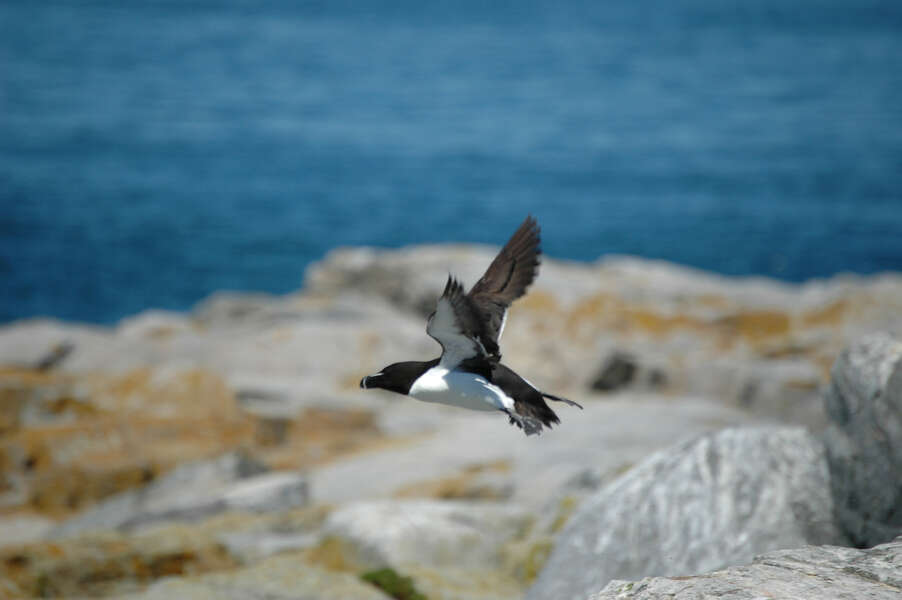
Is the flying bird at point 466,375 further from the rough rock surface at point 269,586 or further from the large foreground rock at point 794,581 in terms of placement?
the rough rock surface at point 269,586

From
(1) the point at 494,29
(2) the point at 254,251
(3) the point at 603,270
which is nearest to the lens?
(3) the point at 603,270

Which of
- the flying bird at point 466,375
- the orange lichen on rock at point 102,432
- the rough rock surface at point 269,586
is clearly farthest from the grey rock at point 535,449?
the flying bird at point 466,375

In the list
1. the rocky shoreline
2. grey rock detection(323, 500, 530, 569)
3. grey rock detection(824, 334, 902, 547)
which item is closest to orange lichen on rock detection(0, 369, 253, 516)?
A: the rocky shoreline

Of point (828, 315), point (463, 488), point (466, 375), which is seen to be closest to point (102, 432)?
point (463, 488)

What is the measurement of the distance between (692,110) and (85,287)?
34231 mm

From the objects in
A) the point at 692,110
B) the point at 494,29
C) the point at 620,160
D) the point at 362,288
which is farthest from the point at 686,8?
the point at 362,288

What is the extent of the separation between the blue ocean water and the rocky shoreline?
12.4 meters

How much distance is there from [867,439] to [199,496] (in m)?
7.56

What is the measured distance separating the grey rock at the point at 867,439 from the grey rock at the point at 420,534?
2939 millimetres

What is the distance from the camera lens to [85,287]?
99.7ft

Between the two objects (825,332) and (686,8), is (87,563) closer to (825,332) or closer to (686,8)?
(825,332)

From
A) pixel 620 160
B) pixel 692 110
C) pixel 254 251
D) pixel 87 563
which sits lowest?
pixel 87 563

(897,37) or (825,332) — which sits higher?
(897,37)

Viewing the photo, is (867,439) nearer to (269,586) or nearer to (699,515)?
(699,515)
